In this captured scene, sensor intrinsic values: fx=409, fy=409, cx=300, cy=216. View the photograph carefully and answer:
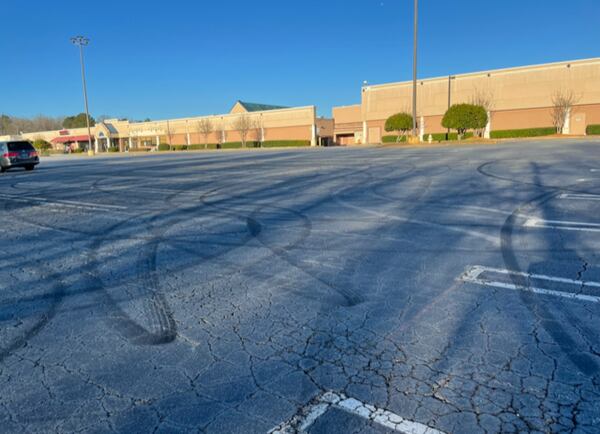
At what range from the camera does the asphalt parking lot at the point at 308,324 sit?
2475mm

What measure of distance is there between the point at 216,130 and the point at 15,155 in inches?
2127

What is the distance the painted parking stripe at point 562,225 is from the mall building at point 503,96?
48.9m

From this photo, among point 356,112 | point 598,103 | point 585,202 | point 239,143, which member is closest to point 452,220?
point 585,202

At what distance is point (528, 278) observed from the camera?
4434 millimetres

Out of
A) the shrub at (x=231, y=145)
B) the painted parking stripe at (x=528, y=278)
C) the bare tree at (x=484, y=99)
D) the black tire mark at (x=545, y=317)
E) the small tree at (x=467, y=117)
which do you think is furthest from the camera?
the shrub at (x=231, y=145)

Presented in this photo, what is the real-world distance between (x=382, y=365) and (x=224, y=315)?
5.23 feet

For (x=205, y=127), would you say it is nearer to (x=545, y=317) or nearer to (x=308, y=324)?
(x=308, y=324)

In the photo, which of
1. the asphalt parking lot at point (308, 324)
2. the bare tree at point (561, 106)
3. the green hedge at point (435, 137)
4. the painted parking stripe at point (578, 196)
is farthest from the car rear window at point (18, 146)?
the bare tree at point (561, 106)

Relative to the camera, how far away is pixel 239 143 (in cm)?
7281

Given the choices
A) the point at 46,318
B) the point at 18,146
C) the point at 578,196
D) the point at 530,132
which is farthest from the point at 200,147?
the point at 46,318

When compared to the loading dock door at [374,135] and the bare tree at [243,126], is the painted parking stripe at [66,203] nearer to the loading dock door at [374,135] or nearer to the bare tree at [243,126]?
the loading dock door at [374,135]

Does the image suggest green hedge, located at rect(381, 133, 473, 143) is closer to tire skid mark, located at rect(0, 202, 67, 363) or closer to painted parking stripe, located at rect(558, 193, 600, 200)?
painted parking stripe, located at rect(558, 193, 600, 200)

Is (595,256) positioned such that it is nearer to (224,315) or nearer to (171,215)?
(224,315)

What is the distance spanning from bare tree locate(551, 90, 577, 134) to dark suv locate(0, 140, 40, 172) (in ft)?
165
